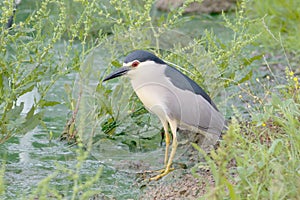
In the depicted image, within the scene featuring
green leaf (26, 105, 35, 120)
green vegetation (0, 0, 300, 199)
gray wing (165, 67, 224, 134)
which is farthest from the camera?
green leaf (26, 105, 35, 120)

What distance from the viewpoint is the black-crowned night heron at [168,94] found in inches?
146

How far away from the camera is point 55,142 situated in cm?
440

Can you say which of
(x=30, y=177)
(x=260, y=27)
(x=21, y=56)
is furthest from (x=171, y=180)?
(x=260, y=27)

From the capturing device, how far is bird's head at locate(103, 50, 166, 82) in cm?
369

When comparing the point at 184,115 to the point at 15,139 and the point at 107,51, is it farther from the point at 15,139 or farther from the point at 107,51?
the point at 15,139

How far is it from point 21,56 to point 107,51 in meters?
0.58

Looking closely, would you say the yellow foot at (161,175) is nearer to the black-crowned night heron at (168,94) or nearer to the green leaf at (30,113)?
the black-crowned night heron at (168,94)

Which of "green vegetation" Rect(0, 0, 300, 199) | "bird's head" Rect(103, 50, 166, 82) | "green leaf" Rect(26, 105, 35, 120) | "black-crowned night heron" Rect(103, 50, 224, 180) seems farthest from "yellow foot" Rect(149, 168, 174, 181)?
"green leaf" Rect(26, 105, 35, 120)

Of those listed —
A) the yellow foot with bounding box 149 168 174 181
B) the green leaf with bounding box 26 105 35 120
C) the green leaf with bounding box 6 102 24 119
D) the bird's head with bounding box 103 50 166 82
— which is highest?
the bird's head with bounding box 103 50 166 82

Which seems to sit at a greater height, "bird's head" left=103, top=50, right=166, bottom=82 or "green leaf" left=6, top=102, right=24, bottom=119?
"bird's head" left=103, top=50, right=166, bottom=82

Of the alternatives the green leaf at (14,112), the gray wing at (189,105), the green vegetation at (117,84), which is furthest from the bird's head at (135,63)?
the green leaf at (14,112)

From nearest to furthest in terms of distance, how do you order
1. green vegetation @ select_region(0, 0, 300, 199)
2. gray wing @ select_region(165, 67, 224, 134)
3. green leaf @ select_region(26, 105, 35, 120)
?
green vegetation @ select_region(0, 0, 300, 199) < gray wing @ select_region(165, 67, 224, 134) < green leaf @ select_region(26, 105, 35, 120)

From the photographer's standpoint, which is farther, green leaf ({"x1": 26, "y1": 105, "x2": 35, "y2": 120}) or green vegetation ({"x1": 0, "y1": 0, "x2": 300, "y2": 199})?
green leaf ({"x1": 26, "y1": 105, "x2": 35, "y2": 120})

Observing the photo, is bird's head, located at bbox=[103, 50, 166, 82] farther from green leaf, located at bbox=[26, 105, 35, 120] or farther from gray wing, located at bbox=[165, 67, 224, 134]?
green leaf, located at bbox=[26, 105, 35, 120]
